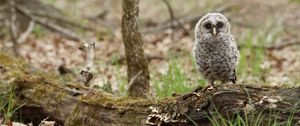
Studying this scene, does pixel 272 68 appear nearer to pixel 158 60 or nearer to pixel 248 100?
pixel 158 60

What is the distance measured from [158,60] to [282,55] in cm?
212

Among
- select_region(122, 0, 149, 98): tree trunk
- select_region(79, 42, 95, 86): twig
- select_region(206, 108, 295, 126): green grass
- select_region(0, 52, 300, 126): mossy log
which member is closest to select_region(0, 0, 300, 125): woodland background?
select_region(122, 0, 149, 98): tree trunk

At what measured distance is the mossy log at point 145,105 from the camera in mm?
3850

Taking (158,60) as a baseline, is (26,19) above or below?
above

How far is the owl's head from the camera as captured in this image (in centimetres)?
506

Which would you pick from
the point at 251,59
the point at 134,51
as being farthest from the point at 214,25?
the point at 251,59

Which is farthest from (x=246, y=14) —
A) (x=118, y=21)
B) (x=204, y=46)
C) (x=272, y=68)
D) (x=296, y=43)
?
(x=204, y=46)

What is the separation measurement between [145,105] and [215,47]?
109 cm

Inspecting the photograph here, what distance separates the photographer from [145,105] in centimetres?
445

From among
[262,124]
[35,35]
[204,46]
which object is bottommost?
[262,124]

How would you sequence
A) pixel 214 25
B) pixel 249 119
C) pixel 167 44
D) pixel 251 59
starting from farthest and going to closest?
pixel 167 44 < pixel 251 59 < pixel 214 25 < pixel 249 119

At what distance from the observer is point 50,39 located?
1070 cm

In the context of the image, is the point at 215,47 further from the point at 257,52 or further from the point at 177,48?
the point at 177,48

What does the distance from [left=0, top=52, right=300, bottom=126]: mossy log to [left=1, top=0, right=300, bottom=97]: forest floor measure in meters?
0.95
